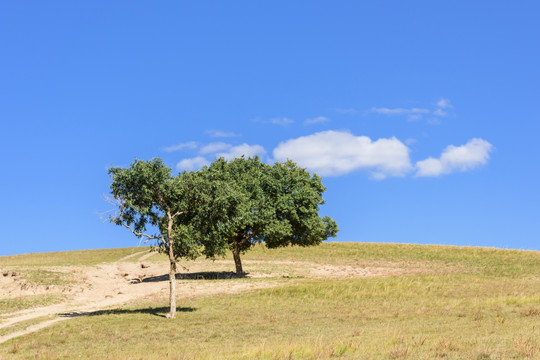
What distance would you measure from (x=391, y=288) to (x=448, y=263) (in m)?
39.9

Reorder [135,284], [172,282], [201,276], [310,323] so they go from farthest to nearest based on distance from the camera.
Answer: [201,276] < [135,284] < [172,282] < [310,323]

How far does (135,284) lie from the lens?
59.3 m

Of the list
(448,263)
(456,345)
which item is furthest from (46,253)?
(456,345)

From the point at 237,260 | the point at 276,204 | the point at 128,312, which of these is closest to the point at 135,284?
the point at 237,260

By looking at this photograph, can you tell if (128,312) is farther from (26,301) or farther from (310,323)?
(310,323)

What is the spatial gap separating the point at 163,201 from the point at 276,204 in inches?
988

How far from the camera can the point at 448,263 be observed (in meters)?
81.9

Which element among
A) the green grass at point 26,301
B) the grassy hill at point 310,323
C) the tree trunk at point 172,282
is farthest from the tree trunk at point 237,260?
the tree trunk at point 172,282

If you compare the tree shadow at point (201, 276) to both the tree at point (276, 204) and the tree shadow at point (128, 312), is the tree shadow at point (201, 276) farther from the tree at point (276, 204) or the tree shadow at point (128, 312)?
the tree shadow at point (128, 312)

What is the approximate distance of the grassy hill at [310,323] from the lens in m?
19.6

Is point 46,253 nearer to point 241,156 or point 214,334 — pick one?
point 241,156

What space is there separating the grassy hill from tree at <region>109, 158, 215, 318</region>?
197 inches

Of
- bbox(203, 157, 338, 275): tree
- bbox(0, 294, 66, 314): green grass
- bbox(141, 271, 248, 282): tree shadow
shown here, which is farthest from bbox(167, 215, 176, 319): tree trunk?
bbox(141, 271, 248, 282): tree shadow

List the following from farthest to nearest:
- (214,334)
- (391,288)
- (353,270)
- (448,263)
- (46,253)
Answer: (46,253) < (448,263) < (353,270) < (391,288) < (214,334)
